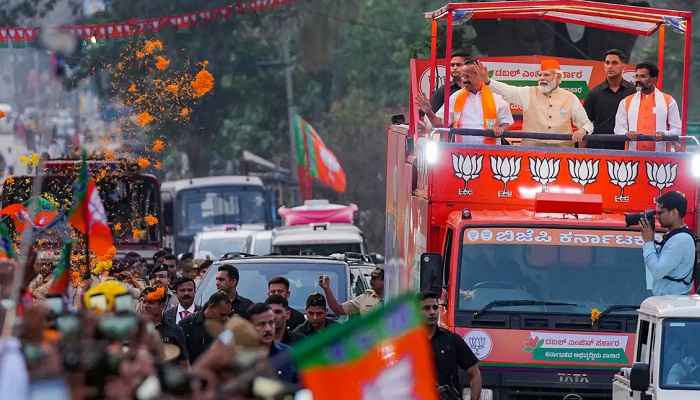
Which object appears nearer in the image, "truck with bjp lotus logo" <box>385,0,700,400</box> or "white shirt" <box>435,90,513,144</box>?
"truck with bjp lotus logo" <box>385,0,700,400</box>

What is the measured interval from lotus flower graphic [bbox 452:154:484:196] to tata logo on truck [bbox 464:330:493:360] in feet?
4.70

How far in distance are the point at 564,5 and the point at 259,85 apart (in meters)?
36.7

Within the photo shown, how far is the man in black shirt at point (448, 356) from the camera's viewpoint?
1083cm

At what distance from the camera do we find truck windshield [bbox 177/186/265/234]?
36.4 metres

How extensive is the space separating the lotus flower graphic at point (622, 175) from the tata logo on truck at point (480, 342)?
195cm

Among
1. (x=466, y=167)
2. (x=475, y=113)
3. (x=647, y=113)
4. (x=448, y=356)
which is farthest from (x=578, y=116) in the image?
(x=448, y=356)

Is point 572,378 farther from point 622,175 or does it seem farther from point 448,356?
point 622,175

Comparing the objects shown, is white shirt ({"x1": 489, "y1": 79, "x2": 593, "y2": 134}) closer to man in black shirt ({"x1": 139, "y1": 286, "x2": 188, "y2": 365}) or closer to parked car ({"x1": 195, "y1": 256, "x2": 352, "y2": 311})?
parked car ({"x1": 195, "y1": 256, "x2": 352, "y2": 311})

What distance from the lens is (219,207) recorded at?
3653 cm

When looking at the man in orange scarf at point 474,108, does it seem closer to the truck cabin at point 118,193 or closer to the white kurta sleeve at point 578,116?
the white kurta sleeve at point 578,116

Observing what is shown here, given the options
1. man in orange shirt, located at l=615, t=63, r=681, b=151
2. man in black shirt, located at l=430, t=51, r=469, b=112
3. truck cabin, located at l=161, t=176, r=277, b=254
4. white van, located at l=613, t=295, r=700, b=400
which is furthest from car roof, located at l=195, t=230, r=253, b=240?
white van, located at l=613, t=295, r=700, b=400

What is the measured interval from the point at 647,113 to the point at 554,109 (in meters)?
0.79

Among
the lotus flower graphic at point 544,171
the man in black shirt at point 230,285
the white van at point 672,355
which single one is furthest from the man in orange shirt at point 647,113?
the white van at point 672,355

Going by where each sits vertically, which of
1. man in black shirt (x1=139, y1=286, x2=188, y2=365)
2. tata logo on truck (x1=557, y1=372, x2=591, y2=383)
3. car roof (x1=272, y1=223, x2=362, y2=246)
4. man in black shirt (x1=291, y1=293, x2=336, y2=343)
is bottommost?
car roof (x1=272, y1=223, x2=362, y2=246)
